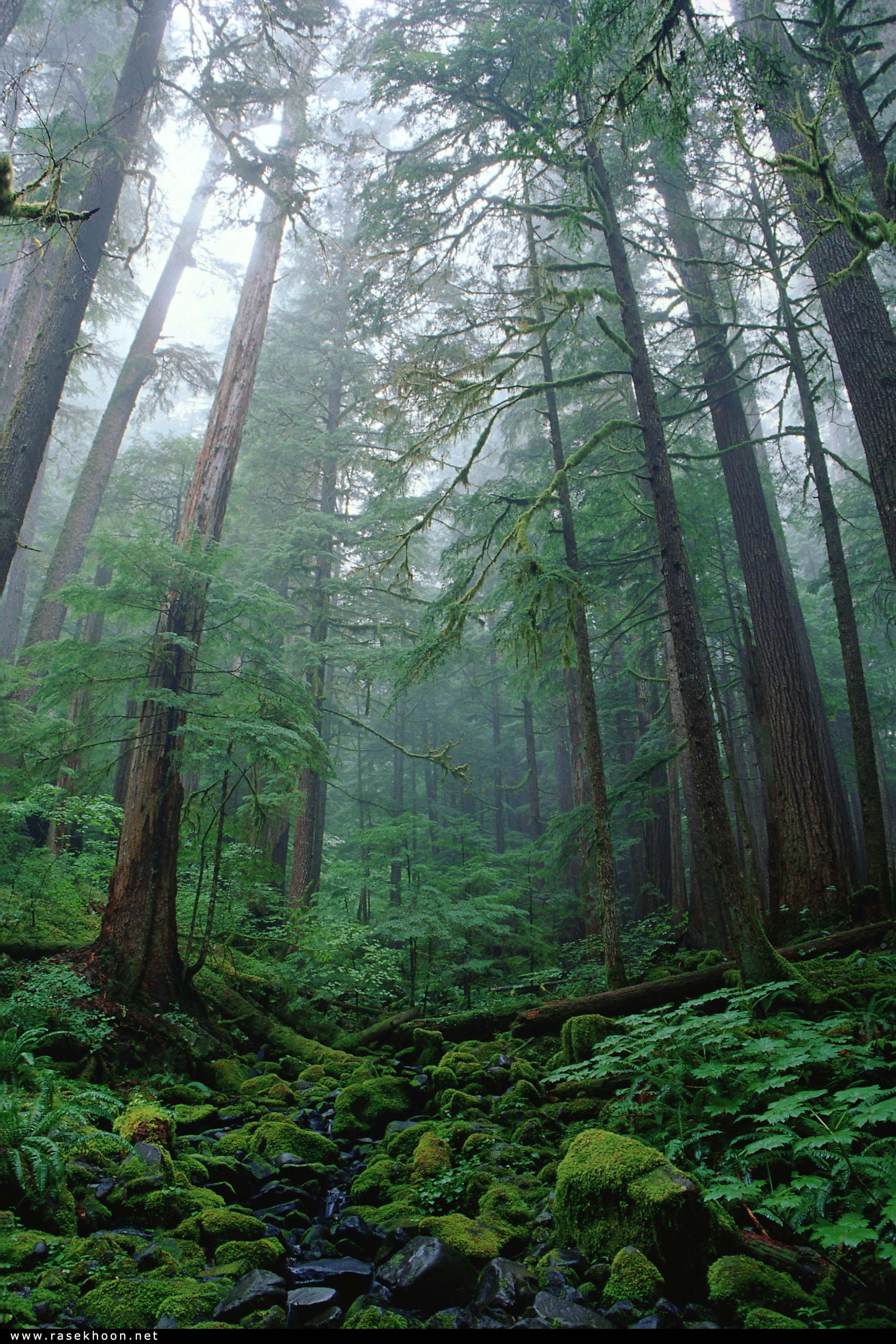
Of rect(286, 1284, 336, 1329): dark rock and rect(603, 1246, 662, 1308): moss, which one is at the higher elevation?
rect(603, 1246, 662, 1308): moss

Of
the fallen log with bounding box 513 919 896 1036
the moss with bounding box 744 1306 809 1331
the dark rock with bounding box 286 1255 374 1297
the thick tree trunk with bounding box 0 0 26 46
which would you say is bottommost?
the dark rock with bounding box 286 1255 374 1297

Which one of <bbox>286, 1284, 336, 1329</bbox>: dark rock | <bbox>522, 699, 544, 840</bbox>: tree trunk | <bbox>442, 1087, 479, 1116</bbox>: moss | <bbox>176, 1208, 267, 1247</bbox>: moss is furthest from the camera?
<bbox>522, 699, 544, 840</bbox>: tree trunk

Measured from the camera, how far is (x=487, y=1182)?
3.71 metres

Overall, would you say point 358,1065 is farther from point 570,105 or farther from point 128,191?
point 128,191

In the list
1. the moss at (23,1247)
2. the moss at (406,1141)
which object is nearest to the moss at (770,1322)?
the moss at (406,1141)

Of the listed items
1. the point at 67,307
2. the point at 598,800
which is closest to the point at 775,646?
the point at 598,800

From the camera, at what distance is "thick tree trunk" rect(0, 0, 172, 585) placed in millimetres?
6191

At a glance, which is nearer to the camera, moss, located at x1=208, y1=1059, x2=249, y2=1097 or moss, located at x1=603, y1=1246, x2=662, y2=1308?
moss, located at x1=603, y1=1246, x2=662, y2=1308

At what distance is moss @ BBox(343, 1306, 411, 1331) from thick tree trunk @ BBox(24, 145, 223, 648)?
1119 cm

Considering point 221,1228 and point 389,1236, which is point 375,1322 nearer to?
point 389,1236

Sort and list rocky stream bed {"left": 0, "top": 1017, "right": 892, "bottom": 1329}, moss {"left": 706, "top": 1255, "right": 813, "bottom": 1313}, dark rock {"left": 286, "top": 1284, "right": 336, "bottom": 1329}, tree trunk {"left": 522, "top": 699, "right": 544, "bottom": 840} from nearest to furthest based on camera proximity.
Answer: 1. moss {"left": 706, "top": 1255, "right": 813, "bottom": 1313}
2. rocky stream bed {"left": 0, "top": 1017, "right": 892, "bottom": 1329}
3. dark rock {"left": 286, "top": 1284, "right": 336, "bottom": 1329}
4. tree trunk {"left": 522, "top": 699, "right": 544, "bottom": 840}

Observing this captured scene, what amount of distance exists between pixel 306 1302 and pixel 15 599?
17.2m

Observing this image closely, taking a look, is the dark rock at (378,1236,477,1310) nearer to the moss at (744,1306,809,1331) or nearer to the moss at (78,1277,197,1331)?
the moss at (78,1277,197,1331)

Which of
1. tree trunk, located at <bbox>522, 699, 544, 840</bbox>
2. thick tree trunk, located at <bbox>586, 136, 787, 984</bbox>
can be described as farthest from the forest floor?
tree trunk, located at <bbox>522, 699, 544, 840</bbox>
